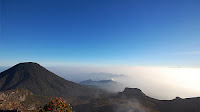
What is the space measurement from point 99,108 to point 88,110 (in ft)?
57.6

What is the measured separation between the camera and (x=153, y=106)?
6772 inches

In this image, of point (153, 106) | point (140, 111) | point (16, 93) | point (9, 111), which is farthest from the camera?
point (16, 93)

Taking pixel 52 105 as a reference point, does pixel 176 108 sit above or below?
below

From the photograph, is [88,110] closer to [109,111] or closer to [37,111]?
[109,111]

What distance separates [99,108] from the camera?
152625mm

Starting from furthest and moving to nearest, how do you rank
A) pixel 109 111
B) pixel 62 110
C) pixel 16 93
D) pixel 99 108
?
pixel 16 93, pixel 99 108, pixel 109 111, pixel 62 110

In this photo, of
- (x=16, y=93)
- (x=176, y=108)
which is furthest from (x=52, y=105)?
(x=16, y=93)

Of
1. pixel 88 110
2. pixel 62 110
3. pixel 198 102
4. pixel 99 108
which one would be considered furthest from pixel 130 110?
pixel 62 110

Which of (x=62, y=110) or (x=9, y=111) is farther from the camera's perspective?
(x=9, y=111)

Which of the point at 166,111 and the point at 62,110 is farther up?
the point at 62,110

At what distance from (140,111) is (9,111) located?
13651 centimetres

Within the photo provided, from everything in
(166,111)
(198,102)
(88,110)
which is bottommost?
(88,110)

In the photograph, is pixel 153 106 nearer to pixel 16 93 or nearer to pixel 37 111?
pixel 37 111

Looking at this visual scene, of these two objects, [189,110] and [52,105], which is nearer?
[52,105]
